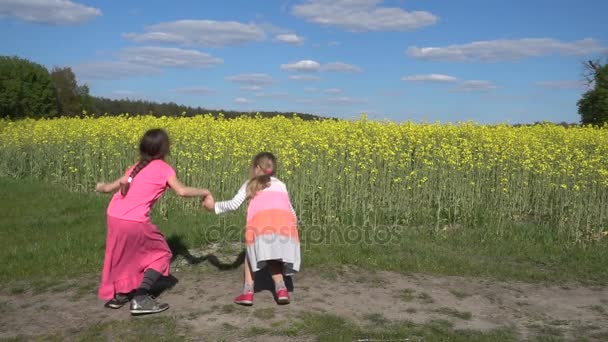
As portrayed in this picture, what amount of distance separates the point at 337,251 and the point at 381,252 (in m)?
0.57

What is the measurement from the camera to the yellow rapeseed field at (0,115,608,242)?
9688mm

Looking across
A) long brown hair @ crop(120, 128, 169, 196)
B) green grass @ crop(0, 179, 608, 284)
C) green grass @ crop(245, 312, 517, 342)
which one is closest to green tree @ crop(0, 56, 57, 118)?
green grass @ crop(0, 179, 608, 284)

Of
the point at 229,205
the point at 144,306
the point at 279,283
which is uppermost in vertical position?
the point at 229,205

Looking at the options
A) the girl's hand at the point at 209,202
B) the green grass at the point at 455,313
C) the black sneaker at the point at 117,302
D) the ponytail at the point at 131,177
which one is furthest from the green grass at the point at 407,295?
the ponytail at the point at 131,177

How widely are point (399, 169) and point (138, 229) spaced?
6340mm

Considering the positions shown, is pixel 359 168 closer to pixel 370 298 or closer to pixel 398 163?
pixel 398 163

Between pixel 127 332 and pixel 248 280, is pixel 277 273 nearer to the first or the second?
pixel 248 280

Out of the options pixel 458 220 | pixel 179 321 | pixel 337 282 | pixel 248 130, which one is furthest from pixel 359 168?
pixel 179 321

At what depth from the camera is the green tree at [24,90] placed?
36094 millimetres

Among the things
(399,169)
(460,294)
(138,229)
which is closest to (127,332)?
(138,229)

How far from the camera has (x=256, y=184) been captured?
5.49 meters

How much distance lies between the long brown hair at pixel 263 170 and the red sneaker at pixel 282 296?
35.3 inches

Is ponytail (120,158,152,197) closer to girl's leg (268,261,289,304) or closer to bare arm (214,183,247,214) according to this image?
bare arm (214,183,247,214)

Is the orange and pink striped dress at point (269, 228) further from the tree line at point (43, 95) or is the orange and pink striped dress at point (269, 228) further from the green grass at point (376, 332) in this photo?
the tree line at point (43, 95)
